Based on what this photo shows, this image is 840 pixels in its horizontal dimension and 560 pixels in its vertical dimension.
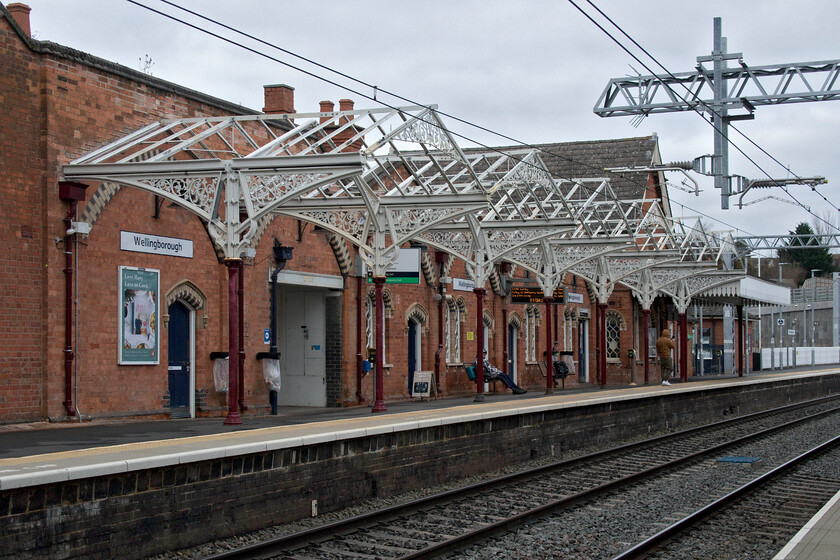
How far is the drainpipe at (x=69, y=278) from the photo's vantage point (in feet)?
53.5

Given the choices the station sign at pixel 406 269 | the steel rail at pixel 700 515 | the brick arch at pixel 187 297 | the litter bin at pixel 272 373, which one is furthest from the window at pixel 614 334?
the brick arch at pixel 187 297

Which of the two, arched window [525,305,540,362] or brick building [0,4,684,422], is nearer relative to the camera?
brick building [0,4,684,422]

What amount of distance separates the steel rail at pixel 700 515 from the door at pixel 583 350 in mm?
20875

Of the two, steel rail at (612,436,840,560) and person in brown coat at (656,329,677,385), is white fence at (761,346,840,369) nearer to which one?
person in brown coat at (656,329,677,385)

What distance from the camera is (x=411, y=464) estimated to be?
1355 cm

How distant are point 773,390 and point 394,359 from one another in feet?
47.7

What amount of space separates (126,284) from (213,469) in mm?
8483

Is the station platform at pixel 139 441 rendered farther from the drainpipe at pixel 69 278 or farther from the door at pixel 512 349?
the door at pixel 512 349

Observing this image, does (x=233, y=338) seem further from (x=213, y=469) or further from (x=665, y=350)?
(x=665, y=350)

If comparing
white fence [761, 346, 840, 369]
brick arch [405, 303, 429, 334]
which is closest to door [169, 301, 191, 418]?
brick arch [405, 303, 429, 334]

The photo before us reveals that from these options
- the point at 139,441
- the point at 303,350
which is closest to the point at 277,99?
the point at 303,350

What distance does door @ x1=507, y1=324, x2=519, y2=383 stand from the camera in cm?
3355

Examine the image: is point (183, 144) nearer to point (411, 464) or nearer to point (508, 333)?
point (411, 464)

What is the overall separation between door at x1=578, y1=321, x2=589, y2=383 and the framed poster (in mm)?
22987
